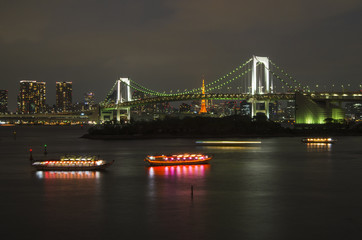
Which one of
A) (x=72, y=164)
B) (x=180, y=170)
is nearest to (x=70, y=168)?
(x=72, y=164)

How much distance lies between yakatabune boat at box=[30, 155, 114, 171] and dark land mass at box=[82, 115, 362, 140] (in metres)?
32.9

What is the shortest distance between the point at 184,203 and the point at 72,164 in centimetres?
1040

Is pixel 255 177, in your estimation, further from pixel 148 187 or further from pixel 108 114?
pixel 108 114

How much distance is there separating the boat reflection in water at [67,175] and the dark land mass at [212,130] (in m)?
34.1

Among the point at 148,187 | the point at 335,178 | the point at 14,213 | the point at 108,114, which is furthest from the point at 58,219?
the point at 108,114

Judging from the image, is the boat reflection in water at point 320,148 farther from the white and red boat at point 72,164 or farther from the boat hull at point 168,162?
the white and red boat at point 72,164

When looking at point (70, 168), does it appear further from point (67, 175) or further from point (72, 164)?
point (67, 175)

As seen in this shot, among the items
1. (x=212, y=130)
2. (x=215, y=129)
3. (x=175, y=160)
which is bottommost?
(x=175, y=160)

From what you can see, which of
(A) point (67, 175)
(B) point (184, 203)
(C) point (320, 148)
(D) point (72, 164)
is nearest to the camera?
(B) point (184, 203)

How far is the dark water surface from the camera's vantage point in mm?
12227

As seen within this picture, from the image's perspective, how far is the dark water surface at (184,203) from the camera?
12.2 metres

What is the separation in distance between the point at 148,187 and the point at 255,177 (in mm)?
5842

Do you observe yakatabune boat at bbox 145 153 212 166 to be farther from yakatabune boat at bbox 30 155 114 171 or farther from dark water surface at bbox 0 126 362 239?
yakatabune boat at bbox 30 155 114 171

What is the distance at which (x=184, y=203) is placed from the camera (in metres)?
15.7
